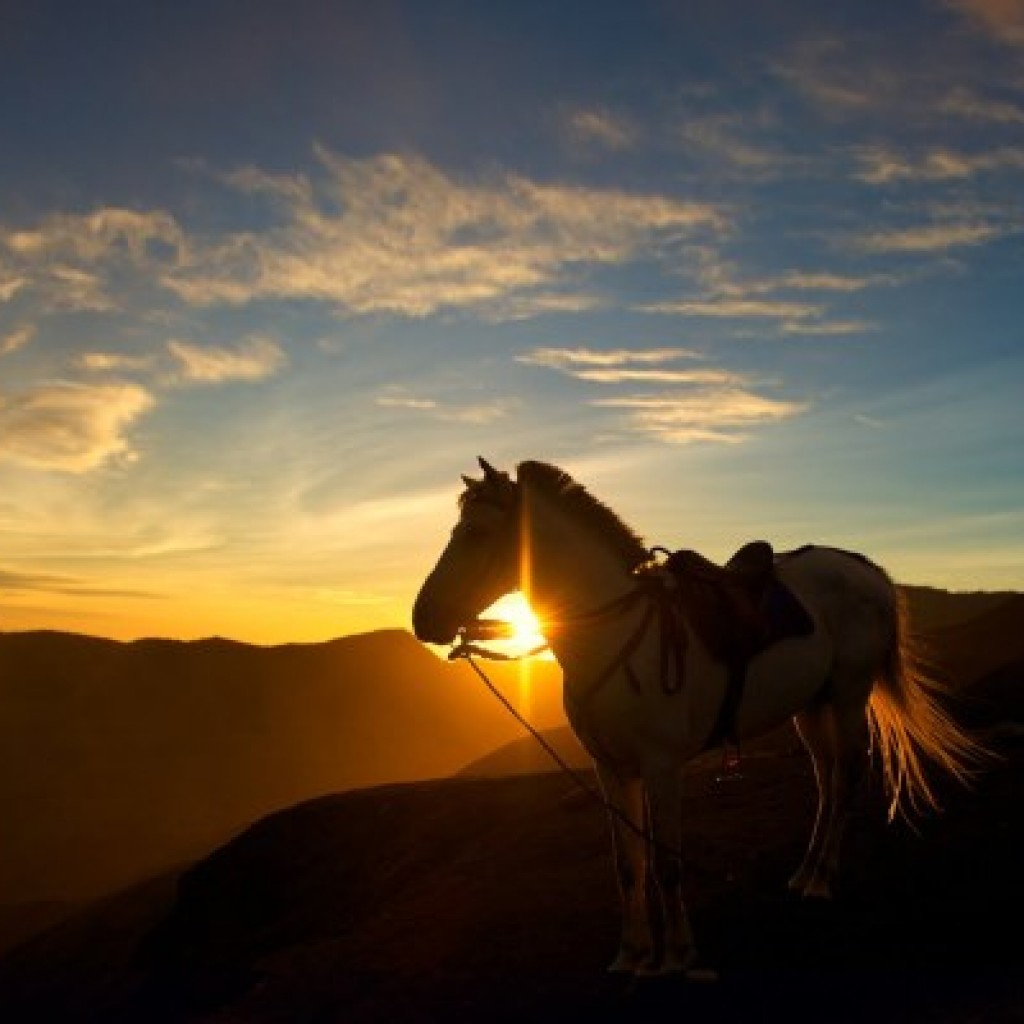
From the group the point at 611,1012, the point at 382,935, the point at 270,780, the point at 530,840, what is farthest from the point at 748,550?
the point at 270,780

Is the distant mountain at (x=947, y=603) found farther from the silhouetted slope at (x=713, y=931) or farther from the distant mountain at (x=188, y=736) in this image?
the distant mountain at (x=188, y=736)

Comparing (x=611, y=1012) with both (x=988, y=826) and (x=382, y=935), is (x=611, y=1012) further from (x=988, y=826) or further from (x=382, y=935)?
(x=988, y=826)

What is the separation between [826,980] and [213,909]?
23.2m

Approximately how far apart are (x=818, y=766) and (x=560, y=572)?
11.9 feet

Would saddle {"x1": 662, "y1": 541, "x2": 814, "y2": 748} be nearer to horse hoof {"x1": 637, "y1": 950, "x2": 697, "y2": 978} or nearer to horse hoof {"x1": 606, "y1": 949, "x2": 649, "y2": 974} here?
horse hoof {"x1": 637, "y1": 950, "x2": 697, "y2": 978}

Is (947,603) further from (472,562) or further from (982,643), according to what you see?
(472,562)

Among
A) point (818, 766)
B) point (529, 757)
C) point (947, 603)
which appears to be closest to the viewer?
point (818, 766)

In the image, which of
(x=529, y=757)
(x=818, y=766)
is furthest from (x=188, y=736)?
(x=818, y=766)

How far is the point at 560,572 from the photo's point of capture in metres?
7.01

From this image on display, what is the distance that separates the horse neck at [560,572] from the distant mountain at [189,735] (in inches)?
3688

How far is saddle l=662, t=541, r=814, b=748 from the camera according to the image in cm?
729

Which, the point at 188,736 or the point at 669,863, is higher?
the point at 669,863

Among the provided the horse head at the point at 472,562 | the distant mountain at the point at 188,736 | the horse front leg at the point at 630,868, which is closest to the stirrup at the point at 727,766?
the horse front leg at the point at 630,868

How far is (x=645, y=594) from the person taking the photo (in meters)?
7.12
